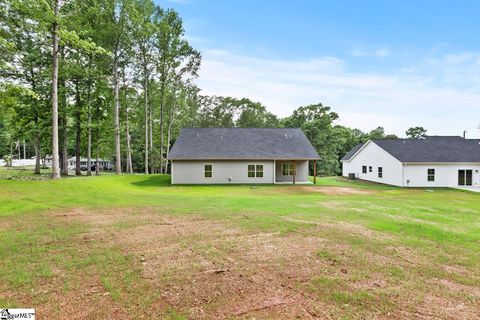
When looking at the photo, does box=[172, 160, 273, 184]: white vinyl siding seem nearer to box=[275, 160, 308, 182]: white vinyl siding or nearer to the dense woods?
box=[275, 160, 308, 182]: white vinyl siding

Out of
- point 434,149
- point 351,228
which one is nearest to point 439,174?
point 434,149

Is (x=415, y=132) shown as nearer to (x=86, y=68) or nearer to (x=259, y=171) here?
(x=259, y=171)

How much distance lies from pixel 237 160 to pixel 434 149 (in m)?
19.3

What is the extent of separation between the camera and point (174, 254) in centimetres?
520

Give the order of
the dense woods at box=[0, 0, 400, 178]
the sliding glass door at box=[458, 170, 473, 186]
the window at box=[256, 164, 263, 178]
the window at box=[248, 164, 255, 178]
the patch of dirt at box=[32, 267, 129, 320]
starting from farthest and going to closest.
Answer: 1. the sliding glass door at box=[458, 170, 473, 186]
2. the window at box=[256, 164, 263, 178]
3. the window at box=[248, 164, 255, 178]
4. the dense woods at box=[0, 0, 400, 178]
5. the patch of dirt at box=[32, 267, 129, 320]

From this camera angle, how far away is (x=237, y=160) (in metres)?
24.2

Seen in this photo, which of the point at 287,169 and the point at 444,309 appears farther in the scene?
the point at 287,169

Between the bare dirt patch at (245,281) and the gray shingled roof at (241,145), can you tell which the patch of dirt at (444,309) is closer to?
the bare dirt patch at (245,281)

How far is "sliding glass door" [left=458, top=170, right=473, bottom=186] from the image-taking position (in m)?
24.9

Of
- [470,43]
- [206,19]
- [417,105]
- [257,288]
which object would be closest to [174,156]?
[206,19]

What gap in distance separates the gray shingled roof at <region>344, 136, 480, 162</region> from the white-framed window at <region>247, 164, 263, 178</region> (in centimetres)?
1257

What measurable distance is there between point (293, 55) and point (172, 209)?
70.5ft

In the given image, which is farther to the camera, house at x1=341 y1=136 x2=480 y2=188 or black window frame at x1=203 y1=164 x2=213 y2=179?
house at x1=341 y1=136 x2=480 y2=188

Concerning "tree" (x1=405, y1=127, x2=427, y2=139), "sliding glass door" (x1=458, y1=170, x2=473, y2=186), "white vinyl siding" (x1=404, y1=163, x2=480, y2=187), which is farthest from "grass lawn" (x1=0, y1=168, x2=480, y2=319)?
"tree" (x1=405, y1=127, x2=427, y2=139)
